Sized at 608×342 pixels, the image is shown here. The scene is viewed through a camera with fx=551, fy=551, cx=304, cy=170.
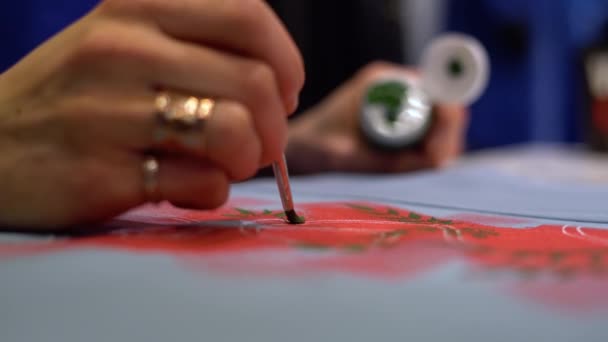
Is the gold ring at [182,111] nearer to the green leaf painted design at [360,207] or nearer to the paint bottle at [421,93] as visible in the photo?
the green leaf painted design at [360,207]

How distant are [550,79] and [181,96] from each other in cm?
225

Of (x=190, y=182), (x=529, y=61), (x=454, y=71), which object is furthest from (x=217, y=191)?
(x=529, y=61)

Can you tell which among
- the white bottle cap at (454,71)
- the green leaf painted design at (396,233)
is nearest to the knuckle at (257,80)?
the green leaf painted design at (396,233)

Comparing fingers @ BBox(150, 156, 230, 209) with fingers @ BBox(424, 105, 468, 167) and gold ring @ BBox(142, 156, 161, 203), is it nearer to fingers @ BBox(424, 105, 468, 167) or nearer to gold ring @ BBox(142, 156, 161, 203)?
gold ring @ BBox(142, 156, 161, 203)

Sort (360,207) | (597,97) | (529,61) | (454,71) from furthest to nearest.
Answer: (529,61)
(597,97)
(454,71)
(360,207)

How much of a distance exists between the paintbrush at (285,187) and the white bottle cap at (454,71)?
47 cm

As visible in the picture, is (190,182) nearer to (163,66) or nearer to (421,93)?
(163,66)

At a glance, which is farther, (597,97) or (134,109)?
(597,97)

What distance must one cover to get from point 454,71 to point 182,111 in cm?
58

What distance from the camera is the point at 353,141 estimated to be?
87 cm

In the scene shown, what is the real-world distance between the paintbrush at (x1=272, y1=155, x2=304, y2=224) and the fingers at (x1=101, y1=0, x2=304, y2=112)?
68 mm

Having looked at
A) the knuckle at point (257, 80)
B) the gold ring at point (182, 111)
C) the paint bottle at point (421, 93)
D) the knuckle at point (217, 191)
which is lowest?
the knuckle at point (217, 191)

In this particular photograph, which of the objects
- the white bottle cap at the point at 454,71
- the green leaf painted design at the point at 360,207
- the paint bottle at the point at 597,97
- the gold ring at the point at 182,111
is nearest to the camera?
the gold ring at the point at 182,111

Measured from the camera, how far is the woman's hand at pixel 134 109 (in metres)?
0.28
